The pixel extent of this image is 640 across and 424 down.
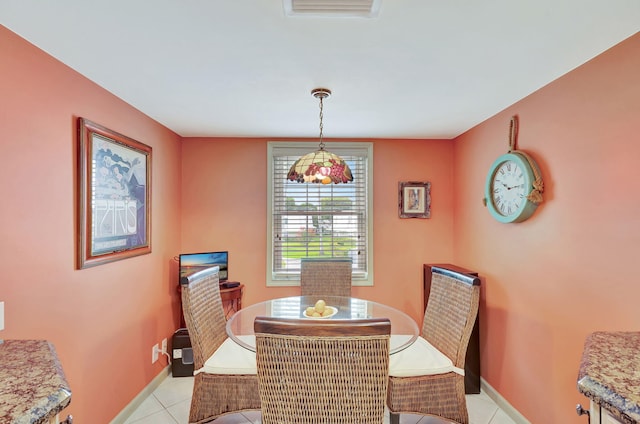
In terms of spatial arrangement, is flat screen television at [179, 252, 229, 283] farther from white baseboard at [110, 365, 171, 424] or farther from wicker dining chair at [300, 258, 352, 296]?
white baseboard at [110, 365, 171, 424]

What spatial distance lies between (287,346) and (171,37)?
1.49 meters

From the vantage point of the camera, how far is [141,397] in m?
2.44

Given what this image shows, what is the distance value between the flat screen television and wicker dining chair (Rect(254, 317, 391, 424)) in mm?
1893

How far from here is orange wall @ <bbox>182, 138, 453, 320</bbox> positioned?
129 inches

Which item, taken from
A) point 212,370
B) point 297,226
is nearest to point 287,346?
point 212,370

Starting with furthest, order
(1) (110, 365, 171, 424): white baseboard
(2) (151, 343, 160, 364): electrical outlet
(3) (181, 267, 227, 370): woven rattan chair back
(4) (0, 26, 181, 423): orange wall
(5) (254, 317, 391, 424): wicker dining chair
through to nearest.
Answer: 1. (2) (151, 343, 160, 364): electrical outlet
2. (1) (110, 365, 171, 424): white baseboard
3. (3) (181, 267, 227, 370): woven rattan chair back
4. (4) (0, 26, 181, 423): orange wall
5. (5) (254, 317, 391, 424): wicker dining chair

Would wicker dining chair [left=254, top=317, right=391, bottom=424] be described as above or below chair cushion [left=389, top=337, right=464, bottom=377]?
above

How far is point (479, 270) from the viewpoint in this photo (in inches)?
111

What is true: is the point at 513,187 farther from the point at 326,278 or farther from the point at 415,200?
the point at 326,278

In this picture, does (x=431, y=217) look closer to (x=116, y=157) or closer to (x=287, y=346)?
(x=287, y=346)

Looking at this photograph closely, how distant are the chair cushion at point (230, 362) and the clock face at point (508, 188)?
2094mm

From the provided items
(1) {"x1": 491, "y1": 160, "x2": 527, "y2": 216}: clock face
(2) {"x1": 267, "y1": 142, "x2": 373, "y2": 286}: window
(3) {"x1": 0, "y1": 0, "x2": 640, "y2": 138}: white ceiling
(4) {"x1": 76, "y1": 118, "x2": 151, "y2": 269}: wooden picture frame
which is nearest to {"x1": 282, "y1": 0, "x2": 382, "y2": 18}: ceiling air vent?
(3) {"x1": 0, "y1": 0, "x2": 640, "y2": 138}: white ceiling

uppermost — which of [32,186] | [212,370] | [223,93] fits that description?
[223,93]

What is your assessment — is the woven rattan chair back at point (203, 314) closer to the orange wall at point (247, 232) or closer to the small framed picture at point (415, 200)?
the orange wall at point (247, 232)
